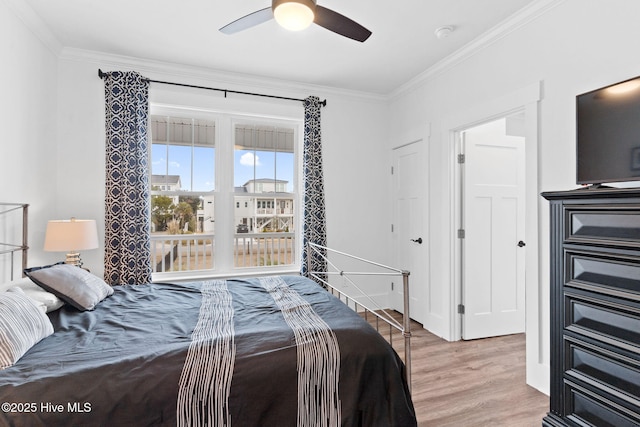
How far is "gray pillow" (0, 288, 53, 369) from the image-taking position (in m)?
1.31

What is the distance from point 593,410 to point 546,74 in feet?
6.73

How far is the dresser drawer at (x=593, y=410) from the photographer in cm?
147

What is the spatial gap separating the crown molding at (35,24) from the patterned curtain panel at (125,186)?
17.1 inches

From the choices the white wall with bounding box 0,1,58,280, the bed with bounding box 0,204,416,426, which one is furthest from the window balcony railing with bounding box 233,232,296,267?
the bed with bounding box 0,204,416,426

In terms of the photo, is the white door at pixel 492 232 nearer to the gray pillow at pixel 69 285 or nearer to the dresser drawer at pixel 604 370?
the dresser drawer at pixel 604 370

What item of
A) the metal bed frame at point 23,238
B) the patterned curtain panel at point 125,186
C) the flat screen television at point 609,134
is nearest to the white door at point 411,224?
the flat screen television at point 609,134

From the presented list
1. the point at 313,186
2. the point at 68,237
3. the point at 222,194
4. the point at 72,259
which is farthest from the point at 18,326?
the point at 313,186

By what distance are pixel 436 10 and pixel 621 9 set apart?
1063 millimetres

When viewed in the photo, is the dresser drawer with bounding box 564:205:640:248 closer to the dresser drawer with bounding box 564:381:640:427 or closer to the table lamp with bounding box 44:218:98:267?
the dresser drawer with bounding box 564:381:640:427

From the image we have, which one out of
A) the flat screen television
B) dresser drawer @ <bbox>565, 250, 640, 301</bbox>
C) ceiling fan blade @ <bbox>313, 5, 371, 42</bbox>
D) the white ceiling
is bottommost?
dresser drawer @ <bbox>565, 250, 640, 301</bbox>

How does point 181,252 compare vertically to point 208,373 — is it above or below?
above

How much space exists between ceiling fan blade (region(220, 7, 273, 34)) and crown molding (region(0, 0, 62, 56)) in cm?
157

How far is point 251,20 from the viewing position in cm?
196

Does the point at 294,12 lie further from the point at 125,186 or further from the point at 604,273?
the point at 125,186
